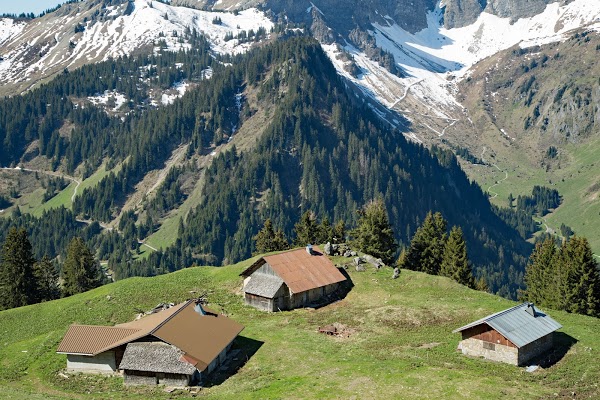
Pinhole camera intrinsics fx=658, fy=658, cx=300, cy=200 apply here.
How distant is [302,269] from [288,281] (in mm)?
4864

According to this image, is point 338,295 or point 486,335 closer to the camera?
point 486,335

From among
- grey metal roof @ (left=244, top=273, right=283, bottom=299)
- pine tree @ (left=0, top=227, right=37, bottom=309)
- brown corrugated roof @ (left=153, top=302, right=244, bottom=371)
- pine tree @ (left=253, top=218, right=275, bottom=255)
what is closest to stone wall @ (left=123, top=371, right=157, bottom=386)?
brown corrugated roof @ (left=153, top=302, right=244, bottom=371)

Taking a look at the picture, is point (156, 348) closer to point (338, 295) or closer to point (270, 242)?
point (338, 295)

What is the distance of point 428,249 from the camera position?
388 feet

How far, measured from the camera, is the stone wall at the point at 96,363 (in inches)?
2726

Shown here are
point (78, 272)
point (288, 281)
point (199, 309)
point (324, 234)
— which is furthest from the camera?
point (324, 234)

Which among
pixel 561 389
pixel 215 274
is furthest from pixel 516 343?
pixel 215 274

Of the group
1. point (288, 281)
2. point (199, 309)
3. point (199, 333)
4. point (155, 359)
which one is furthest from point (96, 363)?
point (288, 281)

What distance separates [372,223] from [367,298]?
27.3m

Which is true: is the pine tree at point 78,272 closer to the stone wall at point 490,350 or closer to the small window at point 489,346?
the stone wall at point 490,350

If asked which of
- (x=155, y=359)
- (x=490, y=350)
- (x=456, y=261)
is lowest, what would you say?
(x=456, y=261)

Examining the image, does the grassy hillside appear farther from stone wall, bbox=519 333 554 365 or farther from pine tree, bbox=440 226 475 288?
pine tree, bbox=440 226 475 288

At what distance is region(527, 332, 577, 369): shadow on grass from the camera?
214ft

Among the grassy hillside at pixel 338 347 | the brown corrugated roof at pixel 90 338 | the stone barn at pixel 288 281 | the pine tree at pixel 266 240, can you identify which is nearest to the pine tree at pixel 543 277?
the grassy hillside at pixel 338 347
